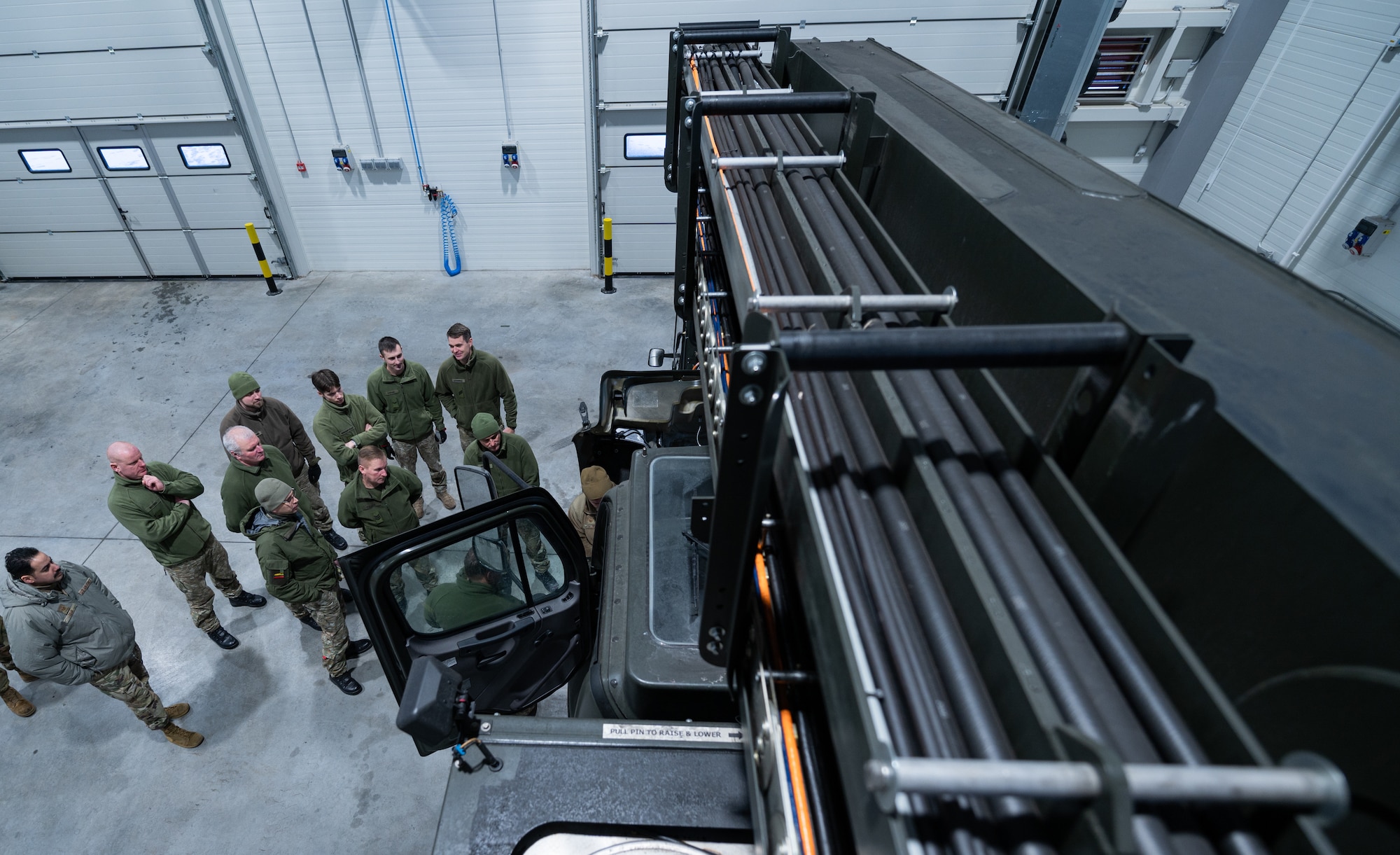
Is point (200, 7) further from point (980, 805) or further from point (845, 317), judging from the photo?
point (980, 805)

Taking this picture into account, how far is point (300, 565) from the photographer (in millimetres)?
3766

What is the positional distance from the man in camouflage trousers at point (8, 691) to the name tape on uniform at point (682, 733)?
4.12 metres

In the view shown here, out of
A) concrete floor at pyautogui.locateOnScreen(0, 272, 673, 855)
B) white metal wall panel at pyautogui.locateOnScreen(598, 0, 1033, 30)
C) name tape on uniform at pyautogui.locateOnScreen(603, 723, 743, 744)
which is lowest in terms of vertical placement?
concrete floor at pyautogui.locateOnScreen(0, 272, 673, 855)

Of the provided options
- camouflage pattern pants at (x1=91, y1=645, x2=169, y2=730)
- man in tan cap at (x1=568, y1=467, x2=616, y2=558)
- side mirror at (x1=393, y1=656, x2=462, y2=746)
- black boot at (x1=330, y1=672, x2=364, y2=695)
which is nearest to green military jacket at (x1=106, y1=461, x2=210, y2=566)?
camouflage pattern pants at (x1=91, y1=645, x2=169, y2=730)

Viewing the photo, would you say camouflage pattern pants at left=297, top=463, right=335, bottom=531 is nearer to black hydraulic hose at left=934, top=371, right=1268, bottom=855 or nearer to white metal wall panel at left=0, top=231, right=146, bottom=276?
black hydraulic hose at left=934, top=371, right=1268, bottom=855

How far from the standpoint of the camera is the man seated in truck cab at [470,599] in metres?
3.14

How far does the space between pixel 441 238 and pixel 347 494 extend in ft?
20.5

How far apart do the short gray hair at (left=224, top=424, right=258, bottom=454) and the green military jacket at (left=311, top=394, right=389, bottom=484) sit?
672 mm

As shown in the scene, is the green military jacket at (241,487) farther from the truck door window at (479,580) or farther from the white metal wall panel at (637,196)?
the white metal wall panel at (637,196)

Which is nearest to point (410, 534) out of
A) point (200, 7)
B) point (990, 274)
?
point (990, 274)

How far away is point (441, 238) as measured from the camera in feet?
29.9

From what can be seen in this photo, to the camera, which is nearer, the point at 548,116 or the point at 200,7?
the point at 200,7

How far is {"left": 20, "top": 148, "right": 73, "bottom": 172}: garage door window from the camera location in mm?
8305

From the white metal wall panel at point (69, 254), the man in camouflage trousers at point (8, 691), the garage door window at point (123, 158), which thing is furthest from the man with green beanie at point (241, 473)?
the white metal wall panel at point (69, 254)
